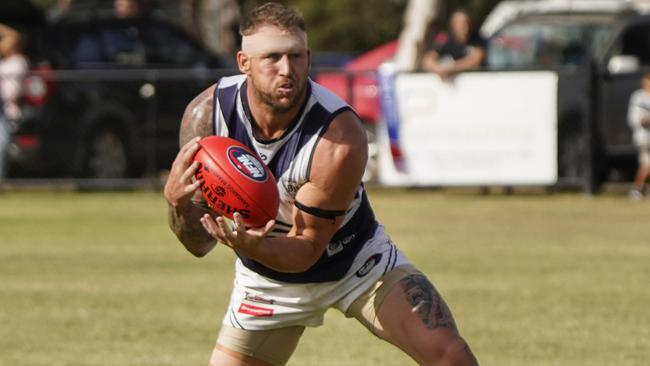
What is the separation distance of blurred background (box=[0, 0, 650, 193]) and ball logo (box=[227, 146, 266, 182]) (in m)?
13.1

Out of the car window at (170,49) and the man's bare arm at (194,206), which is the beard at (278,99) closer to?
the man's bare arm at (194,206)

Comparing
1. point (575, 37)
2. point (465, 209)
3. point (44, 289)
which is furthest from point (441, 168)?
point (44, 289)

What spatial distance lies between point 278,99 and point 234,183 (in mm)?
410

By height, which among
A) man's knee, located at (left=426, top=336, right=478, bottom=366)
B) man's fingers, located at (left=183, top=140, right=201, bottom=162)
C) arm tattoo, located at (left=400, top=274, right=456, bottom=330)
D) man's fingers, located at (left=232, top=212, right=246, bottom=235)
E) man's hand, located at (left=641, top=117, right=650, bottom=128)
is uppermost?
man's fingers, located at (left=183, top=140, right=201, bottom=162)

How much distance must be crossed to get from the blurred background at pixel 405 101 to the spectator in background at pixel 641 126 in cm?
20

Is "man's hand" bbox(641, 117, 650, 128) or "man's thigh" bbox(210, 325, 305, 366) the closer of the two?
"man's thigh" bbox(210, 325, 305, 366)

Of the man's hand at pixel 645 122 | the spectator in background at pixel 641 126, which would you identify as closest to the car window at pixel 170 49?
the spectator in background at pixel 641 126

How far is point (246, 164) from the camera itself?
20.1 feet

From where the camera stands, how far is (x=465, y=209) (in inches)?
734

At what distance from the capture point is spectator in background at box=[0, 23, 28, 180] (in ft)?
65.5

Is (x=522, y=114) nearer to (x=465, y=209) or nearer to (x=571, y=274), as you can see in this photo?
(x=465, y=209)

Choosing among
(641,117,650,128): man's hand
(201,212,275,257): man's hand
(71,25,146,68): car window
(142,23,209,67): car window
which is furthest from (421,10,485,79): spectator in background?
(201,212,275,257): man's hand

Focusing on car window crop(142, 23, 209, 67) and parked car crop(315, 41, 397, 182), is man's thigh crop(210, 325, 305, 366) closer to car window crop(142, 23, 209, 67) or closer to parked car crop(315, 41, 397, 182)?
parked car crop(315, 41, 397, 182)

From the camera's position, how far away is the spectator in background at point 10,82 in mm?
19953
